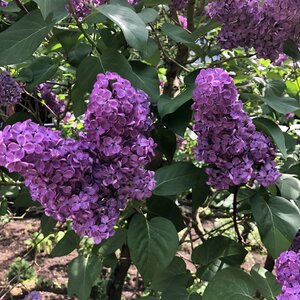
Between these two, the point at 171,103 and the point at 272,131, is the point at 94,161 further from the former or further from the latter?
the point at 272,131

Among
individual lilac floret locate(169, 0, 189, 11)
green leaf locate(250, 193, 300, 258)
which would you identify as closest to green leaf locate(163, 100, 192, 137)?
green leaf locate(250, 193, 300, 258)

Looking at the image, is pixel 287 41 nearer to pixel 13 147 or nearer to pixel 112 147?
pixel 112 147

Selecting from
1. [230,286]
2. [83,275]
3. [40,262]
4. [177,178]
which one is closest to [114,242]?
[83,275]

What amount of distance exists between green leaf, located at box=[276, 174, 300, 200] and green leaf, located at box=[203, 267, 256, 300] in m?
0.24

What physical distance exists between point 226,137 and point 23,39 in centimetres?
54

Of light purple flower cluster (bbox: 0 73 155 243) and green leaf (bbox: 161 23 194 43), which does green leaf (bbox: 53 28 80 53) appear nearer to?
green leaf (bbox: 161 23 194 43)

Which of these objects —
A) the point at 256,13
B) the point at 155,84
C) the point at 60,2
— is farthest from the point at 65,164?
the point at 256,13

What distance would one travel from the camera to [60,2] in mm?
894

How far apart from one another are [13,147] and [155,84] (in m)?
0.54

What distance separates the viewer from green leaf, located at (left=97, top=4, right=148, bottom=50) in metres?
0.92

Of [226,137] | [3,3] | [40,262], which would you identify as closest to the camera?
→ [226,137]

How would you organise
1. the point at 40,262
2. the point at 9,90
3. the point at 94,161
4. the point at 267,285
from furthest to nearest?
the point at 40,262 < the point at 9,90 < the point at 267,285 < the point at 94,161

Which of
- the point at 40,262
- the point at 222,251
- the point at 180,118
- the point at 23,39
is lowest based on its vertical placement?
the point at 40,262

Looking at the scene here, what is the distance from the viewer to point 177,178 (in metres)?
1.26
